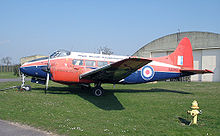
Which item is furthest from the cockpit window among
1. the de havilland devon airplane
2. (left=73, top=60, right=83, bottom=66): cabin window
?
(left=73, top=60, right=83, bottom=66): cabin window

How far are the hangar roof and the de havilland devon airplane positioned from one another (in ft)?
52.3

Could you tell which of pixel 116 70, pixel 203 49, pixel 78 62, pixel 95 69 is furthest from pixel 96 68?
pixel 203 49

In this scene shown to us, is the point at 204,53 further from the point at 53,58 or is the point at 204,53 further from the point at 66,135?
the point at 66,135

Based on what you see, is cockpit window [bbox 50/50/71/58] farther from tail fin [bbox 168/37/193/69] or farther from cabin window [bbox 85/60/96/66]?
tail fin [bbox 168/37/193/69]

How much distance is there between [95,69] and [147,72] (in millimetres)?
4371

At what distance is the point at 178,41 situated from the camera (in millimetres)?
30797

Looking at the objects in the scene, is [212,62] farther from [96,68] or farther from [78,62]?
[78,62]

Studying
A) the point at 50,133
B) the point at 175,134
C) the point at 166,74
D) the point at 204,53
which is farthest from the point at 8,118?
the point at 204,53

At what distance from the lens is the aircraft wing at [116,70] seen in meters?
8.09

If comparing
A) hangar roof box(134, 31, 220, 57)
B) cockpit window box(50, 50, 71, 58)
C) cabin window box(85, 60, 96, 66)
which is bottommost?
cabin window box(85, 60, 96, 66)

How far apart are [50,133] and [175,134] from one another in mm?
3598

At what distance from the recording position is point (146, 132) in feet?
18.1

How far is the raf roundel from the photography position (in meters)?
13.2

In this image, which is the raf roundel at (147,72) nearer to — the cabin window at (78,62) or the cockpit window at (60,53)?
the cabin window at (78,62)
